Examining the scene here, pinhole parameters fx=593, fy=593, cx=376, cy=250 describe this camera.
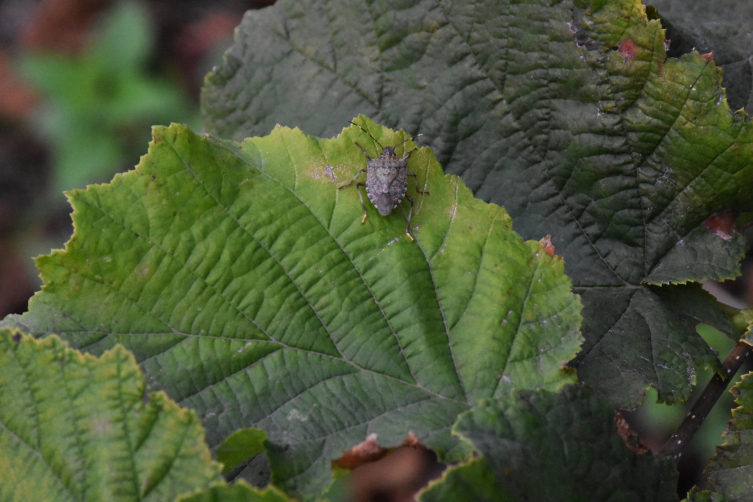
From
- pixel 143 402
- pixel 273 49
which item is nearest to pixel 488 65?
pixel 273 49

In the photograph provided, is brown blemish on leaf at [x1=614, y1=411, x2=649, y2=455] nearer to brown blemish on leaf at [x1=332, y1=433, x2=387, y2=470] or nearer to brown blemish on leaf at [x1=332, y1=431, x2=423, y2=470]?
brown blemish on leaf at [x1=332, y1=431, x2=423, y2=470]

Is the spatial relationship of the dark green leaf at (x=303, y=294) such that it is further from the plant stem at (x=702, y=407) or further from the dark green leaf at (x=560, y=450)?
the plant stem at (x=702, y=407)

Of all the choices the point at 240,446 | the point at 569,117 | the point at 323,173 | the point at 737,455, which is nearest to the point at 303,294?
the point at 323,173

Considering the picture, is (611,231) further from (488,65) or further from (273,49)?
(273,49)

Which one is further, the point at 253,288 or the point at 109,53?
the point at 109,53

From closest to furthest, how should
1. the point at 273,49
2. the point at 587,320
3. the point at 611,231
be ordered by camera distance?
the point at 587,320
the point at 611,231
the point at 273,49

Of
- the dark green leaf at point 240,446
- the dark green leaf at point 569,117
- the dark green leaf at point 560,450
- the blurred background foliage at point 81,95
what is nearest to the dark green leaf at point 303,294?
the dark green leaf at point 240,446
